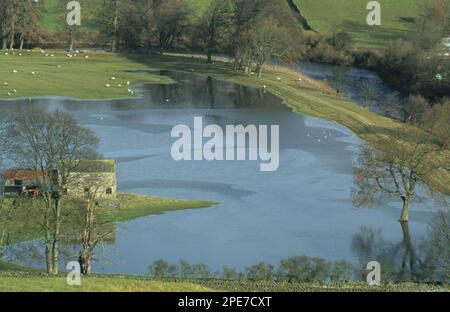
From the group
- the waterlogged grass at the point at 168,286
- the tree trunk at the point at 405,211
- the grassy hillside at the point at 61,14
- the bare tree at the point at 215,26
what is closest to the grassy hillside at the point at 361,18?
the bare tree at the point at 215,26

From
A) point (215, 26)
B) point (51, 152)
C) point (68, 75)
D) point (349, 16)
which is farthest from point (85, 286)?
point (349, 16)

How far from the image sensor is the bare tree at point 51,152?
3831 cm

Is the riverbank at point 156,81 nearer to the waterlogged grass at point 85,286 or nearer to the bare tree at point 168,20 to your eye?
the bare tree at point 168,20

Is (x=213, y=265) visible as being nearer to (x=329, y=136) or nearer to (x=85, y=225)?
(x=85, y=225)

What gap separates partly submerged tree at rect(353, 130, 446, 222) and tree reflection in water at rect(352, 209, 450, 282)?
3.01 metres

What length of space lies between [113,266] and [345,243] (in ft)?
40.8

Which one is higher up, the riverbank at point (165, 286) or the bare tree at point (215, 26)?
the bare tree at point (215, 26)

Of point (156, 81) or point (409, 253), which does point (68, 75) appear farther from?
point (409, 253)

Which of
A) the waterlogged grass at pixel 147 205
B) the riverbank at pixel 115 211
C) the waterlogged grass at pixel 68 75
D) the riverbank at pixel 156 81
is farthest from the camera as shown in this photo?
the waterlogged grass at pixel 68 75

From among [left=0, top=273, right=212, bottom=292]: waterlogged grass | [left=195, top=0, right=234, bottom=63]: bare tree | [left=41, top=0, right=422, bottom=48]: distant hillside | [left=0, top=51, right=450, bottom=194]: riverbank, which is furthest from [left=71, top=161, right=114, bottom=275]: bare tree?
[left=41, top=0, right=422, bottom=48]: distant hillside

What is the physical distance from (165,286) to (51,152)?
50.3 ft

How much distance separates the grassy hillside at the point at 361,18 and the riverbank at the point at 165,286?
87.3m
